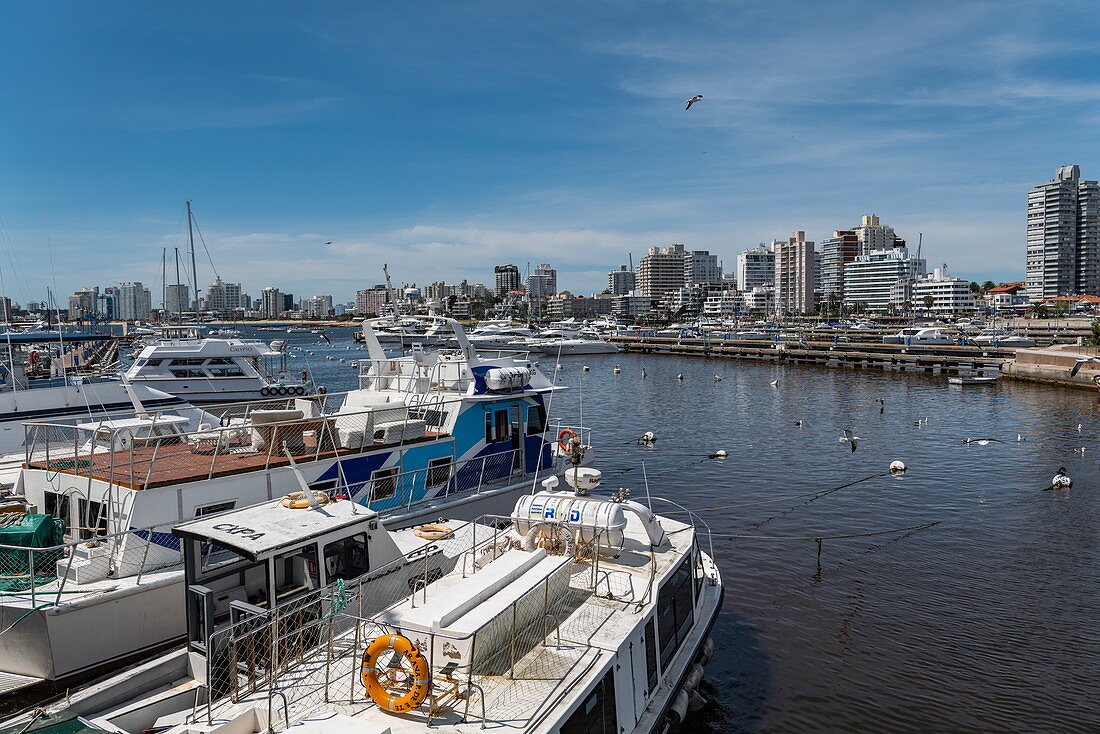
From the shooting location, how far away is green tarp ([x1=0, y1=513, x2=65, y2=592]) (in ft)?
37.9

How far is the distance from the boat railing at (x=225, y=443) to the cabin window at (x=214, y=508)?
61cm

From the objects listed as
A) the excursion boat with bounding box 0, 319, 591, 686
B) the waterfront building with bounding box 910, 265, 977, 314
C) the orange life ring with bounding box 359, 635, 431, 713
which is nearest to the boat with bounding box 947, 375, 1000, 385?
the excursion boat with bounding box 0, 319, 591, 686

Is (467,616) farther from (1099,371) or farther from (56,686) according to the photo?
(1099,371)

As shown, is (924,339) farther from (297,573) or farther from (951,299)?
(951,299)

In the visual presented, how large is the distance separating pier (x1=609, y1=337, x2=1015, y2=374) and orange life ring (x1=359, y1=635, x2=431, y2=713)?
80.1 m

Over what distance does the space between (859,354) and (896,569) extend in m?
70.7

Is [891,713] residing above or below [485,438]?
below

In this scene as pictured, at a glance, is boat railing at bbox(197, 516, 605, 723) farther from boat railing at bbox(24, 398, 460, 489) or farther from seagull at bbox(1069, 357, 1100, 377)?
seagull at bbox(1069, 357, 1100, 377)

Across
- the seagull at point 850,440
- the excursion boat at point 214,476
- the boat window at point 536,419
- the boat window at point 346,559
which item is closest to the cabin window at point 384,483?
the excursion boat at point 214,476

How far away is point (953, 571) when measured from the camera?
1936 centimetres

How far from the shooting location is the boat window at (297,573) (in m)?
9.66

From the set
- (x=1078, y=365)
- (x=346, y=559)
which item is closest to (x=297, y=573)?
(x=346, y=559)

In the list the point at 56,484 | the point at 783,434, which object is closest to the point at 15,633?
the point at 56,484

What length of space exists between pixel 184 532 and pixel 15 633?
4.58 metres
